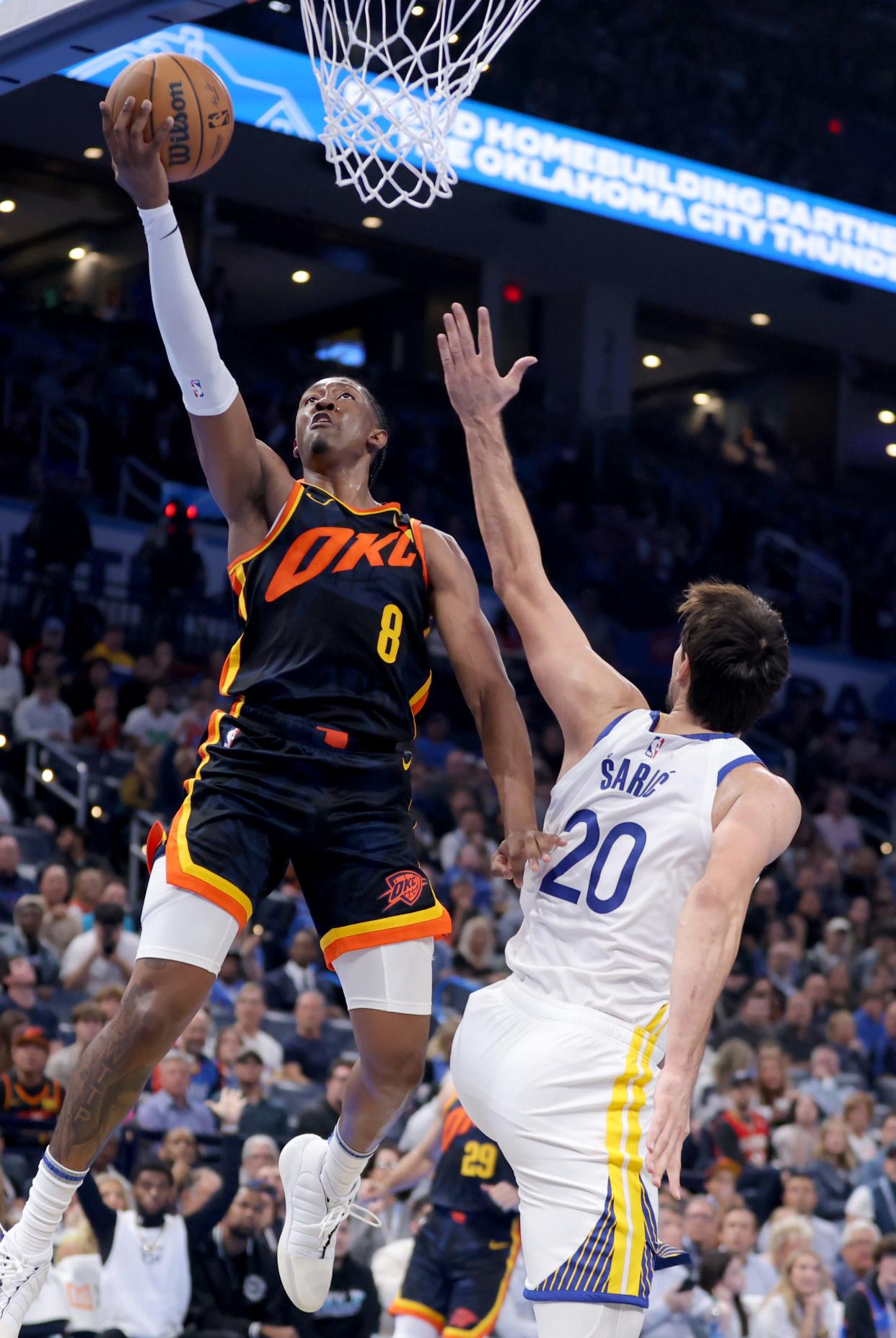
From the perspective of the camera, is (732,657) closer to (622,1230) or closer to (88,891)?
(622,1230)

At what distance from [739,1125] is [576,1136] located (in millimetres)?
8486

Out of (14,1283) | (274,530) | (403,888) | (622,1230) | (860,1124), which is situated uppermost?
(274,530)

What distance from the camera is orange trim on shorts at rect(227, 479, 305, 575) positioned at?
5133mm

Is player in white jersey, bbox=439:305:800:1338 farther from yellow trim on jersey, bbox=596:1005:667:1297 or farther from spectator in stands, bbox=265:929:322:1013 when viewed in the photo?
spectator in stands, bbox=265:929:322:1013

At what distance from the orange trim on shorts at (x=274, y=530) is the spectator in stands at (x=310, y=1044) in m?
7.21

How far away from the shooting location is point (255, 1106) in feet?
34.5

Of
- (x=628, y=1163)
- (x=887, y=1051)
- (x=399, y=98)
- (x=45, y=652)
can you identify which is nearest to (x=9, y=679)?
(x=45, y=652)

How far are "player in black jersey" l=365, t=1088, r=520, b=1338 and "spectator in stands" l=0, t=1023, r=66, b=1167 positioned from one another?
2.20 metres

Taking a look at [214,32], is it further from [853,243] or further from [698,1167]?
Result: [698,1167]

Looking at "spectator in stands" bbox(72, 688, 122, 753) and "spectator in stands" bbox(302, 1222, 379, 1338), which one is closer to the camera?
"spectator in stands" bbox(302, 1222, 379, 1338)

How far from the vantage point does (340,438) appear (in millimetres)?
5391

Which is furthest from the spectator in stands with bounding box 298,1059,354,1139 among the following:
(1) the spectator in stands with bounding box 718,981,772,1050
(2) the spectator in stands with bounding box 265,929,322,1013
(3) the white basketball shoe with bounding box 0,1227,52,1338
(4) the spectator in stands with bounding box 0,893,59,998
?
(3) the white basketball shoe with bounding box 0,1227,52,1338

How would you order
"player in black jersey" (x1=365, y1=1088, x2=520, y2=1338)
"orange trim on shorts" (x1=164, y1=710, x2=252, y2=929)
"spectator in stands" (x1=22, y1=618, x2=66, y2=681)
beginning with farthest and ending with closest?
"spectator in stands" (x1=22, y1=618, x2=66, y2=681) < "player in black jersey" (x1=365, y1=1088, x2=520, y2=1338) < "orange trim on shorts" (x1=164, y1=710, x2=252, y2=929)

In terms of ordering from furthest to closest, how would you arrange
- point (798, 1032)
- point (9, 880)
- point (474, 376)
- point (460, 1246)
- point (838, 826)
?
point (838, 826) → point (798, 1032) → point (9, 880) → point (460, 1246) → point (474, 376)
